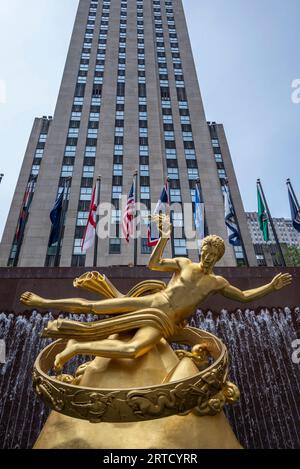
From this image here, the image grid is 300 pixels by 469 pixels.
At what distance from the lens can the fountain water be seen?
8.85m

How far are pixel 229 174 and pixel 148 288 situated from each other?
41517mm

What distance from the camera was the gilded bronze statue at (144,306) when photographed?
14.9ft

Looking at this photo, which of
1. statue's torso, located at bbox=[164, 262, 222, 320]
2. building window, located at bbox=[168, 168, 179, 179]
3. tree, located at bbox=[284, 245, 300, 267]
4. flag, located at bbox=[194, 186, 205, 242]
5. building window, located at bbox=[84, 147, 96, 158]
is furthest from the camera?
tree, located at bbox=[284, 245, 300, 267]

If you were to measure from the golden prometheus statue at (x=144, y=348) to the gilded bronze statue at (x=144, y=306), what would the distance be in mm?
12

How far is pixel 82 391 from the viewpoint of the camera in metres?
3.96

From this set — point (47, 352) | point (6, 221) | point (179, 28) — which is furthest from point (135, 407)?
point (179, 28)

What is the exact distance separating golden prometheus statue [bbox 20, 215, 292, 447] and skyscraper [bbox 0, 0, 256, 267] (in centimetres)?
2372

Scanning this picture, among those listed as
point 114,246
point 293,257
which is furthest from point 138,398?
point 293,257

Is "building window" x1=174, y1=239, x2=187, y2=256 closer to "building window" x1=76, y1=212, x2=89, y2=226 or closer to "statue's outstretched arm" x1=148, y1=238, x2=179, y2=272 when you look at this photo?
"building window" x1=76, y1=212, x2=89, y2=226

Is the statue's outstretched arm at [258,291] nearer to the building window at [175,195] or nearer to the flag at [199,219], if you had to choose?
the flag at [199,219]

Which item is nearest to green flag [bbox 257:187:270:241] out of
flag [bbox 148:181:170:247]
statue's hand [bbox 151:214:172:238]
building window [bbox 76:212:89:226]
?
flag [bbox 148:181:170:247]

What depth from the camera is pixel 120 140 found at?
39.0 meters

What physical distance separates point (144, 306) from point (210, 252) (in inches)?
55.0

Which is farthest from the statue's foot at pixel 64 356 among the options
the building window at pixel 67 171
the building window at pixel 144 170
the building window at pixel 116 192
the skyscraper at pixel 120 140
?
the building window at pixel 67 171
